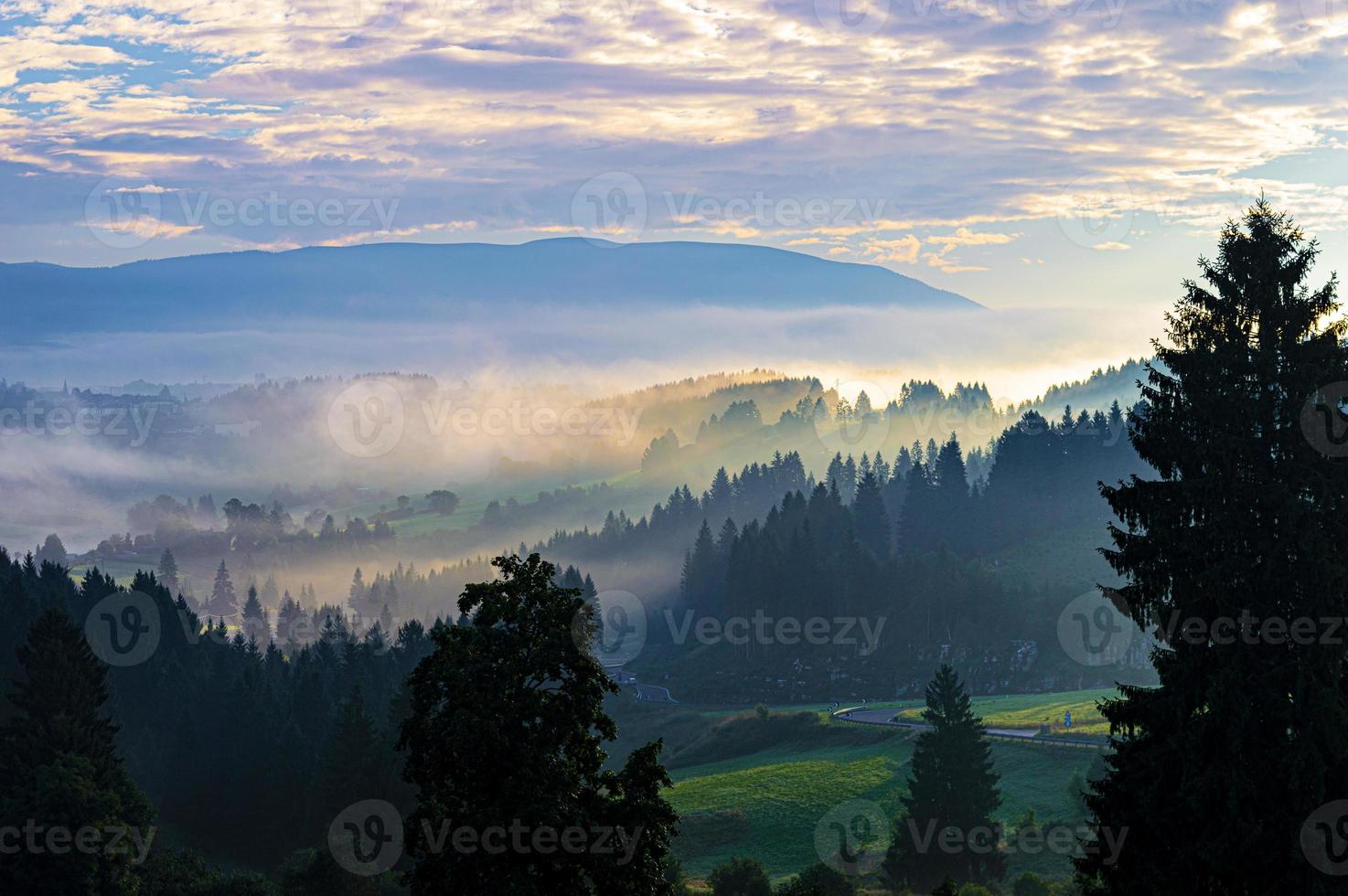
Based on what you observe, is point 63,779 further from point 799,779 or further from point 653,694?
point 653,694

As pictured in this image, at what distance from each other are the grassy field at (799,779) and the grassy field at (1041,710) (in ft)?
1.63

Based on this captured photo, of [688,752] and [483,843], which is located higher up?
[483,843]

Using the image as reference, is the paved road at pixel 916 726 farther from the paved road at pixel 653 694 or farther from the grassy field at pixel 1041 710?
the paved road at pixel 653 694

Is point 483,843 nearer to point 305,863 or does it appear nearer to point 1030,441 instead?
point 305,863

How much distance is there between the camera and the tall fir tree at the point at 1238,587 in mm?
26844

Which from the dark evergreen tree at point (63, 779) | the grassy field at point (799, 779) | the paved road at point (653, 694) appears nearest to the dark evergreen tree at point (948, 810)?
the grassy field at point (799, 779)

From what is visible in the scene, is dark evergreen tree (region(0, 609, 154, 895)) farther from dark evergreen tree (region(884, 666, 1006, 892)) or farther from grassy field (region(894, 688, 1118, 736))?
grassy field (region(894, 688, 1118, 736))

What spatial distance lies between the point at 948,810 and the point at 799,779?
25157mm

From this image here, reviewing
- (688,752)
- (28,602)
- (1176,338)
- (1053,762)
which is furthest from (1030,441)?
(1176,338)

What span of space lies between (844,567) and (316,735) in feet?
252

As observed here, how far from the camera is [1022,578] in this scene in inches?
6142

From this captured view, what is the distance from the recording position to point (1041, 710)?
106688mm

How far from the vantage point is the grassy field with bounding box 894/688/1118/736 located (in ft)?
313

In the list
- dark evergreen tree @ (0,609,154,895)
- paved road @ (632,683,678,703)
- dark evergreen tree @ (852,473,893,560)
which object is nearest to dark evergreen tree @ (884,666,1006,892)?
dark evergreen tree @ (0,609,154,895)
